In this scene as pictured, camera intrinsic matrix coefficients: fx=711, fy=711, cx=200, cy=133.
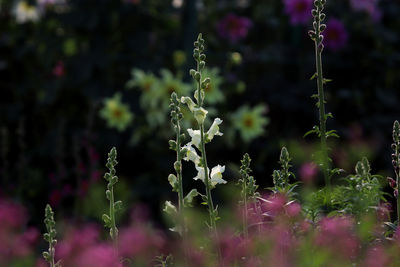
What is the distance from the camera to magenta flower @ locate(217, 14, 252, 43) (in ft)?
14.3

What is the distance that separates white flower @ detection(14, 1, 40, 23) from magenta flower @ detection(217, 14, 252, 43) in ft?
3.79

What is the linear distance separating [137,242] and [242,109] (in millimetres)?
2979

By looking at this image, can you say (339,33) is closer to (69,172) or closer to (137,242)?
(69,172)

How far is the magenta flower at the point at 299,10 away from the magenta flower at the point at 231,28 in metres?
0.30

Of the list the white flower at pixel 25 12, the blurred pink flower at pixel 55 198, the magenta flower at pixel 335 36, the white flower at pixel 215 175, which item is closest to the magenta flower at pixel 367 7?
the magenta flower at pixel 335 36

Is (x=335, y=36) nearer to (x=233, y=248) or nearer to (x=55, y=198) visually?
(x=55, y=198)

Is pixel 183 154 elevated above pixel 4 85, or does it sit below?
below

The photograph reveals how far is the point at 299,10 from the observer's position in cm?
434

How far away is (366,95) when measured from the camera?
451cm

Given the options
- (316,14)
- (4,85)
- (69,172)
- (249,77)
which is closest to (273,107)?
(249,77)

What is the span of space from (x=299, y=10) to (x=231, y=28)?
0.43 metres

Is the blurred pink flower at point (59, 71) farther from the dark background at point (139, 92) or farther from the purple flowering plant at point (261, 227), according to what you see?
the purple flowering plant at point (261, 227)

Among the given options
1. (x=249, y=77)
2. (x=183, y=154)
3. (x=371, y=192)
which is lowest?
(x=371, y=192)

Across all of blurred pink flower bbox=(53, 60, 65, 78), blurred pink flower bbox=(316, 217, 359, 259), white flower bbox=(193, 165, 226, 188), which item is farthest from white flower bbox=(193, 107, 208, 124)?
blurred pink flower bbox=(53, 60, 65, 78)
